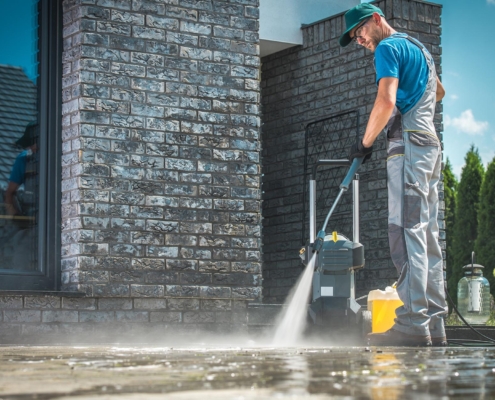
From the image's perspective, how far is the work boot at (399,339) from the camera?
5.35 meters

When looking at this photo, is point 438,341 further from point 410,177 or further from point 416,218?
point 410,177

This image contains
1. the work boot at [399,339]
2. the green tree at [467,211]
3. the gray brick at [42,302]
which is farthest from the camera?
the green tree at [467,211]

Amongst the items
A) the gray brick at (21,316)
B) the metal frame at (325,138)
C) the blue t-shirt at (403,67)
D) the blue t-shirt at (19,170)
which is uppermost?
the metal frame at (325,138)

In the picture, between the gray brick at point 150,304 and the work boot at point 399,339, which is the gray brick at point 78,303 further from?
the work boot at point 399,339

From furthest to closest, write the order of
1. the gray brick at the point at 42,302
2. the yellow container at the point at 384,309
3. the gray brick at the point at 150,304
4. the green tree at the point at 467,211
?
the green tree at the point at 467,211 → the gray brick at the point at 150,304 → the gray brick at the point at 42,302 → the yellow container at the point at 384,309

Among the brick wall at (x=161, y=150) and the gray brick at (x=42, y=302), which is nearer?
the gray brick at (x=42, y=302)

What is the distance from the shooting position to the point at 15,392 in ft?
7.61

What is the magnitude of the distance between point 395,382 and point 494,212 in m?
17.1

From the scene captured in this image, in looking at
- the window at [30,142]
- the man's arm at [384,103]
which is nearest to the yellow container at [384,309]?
the man's arm at [384,103]

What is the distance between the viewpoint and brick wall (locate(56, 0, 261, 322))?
7.74 meters

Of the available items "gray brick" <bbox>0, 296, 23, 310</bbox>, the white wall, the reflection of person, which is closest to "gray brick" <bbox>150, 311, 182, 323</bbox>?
"gray brick" <bbox>0, 296, 23, 310</bbox>

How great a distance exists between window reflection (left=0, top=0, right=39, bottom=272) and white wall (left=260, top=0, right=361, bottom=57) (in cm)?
379

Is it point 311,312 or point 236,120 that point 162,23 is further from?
point 311,312

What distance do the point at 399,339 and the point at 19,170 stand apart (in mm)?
3716
